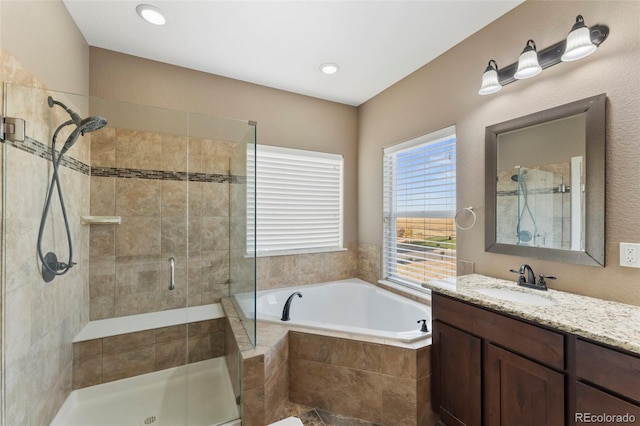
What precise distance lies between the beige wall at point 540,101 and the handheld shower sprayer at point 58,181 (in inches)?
98.3

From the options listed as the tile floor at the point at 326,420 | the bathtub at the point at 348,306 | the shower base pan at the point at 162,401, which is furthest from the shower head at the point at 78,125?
the tile floor at the point at 326,420

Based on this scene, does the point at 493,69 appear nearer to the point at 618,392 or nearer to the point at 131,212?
the point at 618,392

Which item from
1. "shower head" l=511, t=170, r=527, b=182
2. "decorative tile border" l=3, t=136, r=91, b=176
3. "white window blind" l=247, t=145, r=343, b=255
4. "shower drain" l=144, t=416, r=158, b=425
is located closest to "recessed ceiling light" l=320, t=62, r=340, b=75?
"white window blind" l=247, t=145, r=343, b=255

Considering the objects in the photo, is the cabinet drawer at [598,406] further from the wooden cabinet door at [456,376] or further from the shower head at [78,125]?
the shower head at [78,125]

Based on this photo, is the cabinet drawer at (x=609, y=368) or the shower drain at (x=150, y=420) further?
the shower drain at (x=150, y=420)

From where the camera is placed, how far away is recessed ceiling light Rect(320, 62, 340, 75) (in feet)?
7.74

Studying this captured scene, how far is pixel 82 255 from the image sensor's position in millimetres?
1928

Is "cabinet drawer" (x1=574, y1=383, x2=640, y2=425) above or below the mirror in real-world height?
below

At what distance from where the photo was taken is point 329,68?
2.40 meters

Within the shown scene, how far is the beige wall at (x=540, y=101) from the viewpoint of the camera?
1.28m

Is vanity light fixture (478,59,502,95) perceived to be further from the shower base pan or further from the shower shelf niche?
the shower shelf niche

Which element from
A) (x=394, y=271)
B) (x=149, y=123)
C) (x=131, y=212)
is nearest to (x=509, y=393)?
(x=394, y=271)

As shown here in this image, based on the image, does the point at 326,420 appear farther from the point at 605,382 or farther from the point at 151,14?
the point at 151,14

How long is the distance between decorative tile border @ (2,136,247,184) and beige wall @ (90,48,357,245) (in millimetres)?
606
